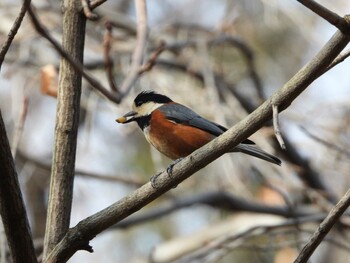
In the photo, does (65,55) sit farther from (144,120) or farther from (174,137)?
(144,120)

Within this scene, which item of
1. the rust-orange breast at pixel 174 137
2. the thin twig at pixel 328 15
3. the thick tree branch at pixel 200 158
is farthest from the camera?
the rust-orange breast at pixel 174 137

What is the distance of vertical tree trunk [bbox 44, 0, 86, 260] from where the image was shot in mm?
2287

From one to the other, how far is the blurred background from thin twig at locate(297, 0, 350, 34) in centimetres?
189

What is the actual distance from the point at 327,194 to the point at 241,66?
98.2 inches

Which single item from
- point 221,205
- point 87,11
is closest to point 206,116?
point 221,205

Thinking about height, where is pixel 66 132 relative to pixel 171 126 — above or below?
below

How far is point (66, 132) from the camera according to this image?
7.74ft

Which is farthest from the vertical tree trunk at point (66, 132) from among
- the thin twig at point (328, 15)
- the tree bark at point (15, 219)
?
the thin twig at point (328, 15)

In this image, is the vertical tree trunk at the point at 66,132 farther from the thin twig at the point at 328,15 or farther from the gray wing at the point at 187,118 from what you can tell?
the gray wing at the point at 187,118

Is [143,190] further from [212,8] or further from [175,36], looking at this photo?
[212,8]

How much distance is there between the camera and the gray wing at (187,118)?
346 centimetres

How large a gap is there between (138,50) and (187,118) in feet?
4.73

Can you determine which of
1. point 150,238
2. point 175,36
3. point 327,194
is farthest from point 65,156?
point 150,238

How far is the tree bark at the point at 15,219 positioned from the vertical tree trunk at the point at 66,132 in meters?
0.20
